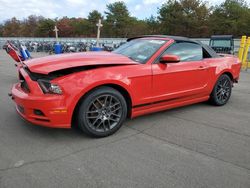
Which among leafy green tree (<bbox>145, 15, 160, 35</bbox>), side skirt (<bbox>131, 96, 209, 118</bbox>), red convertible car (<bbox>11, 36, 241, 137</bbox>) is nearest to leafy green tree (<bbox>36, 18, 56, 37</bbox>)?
leafy green tree (<bbox>145, 15, 160, 35</bbox>)

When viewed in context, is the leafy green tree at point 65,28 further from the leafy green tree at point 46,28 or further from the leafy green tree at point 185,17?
the leafy green tree at point 185,17

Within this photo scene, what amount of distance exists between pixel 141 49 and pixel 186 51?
902 millimetres

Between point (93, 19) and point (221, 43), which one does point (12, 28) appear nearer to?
point (93, 19)

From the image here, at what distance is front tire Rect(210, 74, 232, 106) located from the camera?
220 inches

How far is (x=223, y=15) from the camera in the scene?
48.4 metres

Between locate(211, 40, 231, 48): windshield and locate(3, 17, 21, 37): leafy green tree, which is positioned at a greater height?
locate(3, 17, 21, 37): leafy green tree

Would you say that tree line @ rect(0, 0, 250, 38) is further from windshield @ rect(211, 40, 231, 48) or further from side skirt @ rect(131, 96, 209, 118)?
side skirt @ rect(131, 96, 209, 118)

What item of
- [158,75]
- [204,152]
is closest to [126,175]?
[204,152]

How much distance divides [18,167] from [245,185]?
2.43 metres

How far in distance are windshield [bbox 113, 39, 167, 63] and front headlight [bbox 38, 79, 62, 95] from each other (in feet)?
4.83

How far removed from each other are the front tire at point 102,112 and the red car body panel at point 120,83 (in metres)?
0.11

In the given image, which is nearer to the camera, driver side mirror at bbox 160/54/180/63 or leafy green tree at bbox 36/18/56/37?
driver side mirror at bbox 160/54/180/63

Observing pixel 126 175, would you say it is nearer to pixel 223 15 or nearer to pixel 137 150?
pixel 137 150

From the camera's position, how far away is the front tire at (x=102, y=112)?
3.67 meters
